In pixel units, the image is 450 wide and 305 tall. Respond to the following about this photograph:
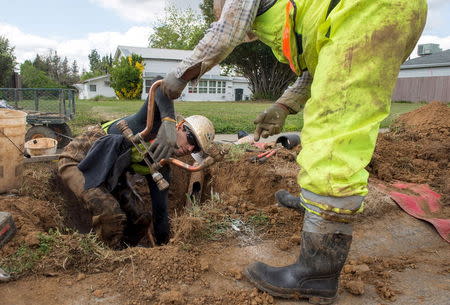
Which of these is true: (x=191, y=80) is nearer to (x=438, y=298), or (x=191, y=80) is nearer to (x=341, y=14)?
(x=341, y=14)

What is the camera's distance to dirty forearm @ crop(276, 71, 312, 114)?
262cm

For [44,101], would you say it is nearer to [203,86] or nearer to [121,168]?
[121,168]

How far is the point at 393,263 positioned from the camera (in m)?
2.49

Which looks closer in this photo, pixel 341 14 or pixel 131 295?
pixel 341 14

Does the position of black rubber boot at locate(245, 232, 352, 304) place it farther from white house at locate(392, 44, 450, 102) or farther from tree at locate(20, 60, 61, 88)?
tree at locate(20, 60, 61, 88)

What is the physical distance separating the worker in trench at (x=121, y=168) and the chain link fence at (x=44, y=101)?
11.8ft

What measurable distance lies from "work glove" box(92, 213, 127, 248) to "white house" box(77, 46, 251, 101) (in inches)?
1451

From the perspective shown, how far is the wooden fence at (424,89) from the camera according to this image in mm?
29312

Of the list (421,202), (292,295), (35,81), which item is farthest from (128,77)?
(292,295)

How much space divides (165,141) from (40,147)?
9.19ft

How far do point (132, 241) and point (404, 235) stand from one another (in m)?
2.63

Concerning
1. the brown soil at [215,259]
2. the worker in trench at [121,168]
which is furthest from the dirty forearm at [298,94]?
the worker in trench at [121,168]

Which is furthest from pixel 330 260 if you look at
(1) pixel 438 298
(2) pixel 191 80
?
(2) pixel 191 80

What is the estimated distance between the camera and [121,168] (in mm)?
3426
